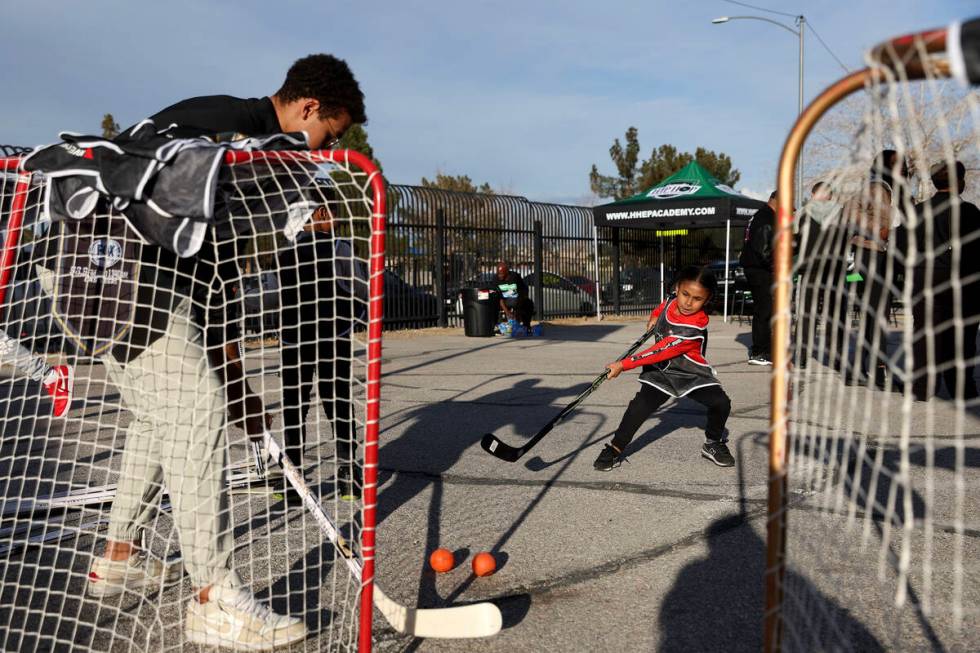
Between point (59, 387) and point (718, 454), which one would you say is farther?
point (718, 454)

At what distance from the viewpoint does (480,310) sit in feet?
46.7

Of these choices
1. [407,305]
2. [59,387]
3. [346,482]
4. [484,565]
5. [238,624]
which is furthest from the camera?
[407,305]

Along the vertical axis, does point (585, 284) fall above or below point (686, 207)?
below

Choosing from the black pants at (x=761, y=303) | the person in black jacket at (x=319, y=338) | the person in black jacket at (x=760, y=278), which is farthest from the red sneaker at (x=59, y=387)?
the black pants at (x=761, y=303)

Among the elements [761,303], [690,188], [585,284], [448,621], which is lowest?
[448,621]

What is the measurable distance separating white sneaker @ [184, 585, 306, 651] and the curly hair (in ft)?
5.67

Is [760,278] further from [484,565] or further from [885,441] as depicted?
[484,565]

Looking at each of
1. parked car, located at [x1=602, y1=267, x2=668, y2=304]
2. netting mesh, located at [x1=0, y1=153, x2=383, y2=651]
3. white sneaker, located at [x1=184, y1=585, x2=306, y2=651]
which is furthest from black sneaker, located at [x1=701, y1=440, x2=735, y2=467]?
parked car, located at [x1=602, y1=267, x2=668, y2=304]

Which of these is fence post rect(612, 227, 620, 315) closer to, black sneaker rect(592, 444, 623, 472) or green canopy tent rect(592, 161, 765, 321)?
green canopy tent rect(592, 161, 765, 321)

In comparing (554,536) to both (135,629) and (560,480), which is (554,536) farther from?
(135,629)

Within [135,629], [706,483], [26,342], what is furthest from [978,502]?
[26,342]

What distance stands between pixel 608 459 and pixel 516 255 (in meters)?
13.8

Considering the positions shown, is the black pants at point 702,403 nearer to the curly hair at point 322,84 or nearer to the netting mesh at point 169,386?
the netting mesh at point 169,386

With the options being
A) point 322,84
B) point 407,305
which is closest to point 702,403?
point 322,84
